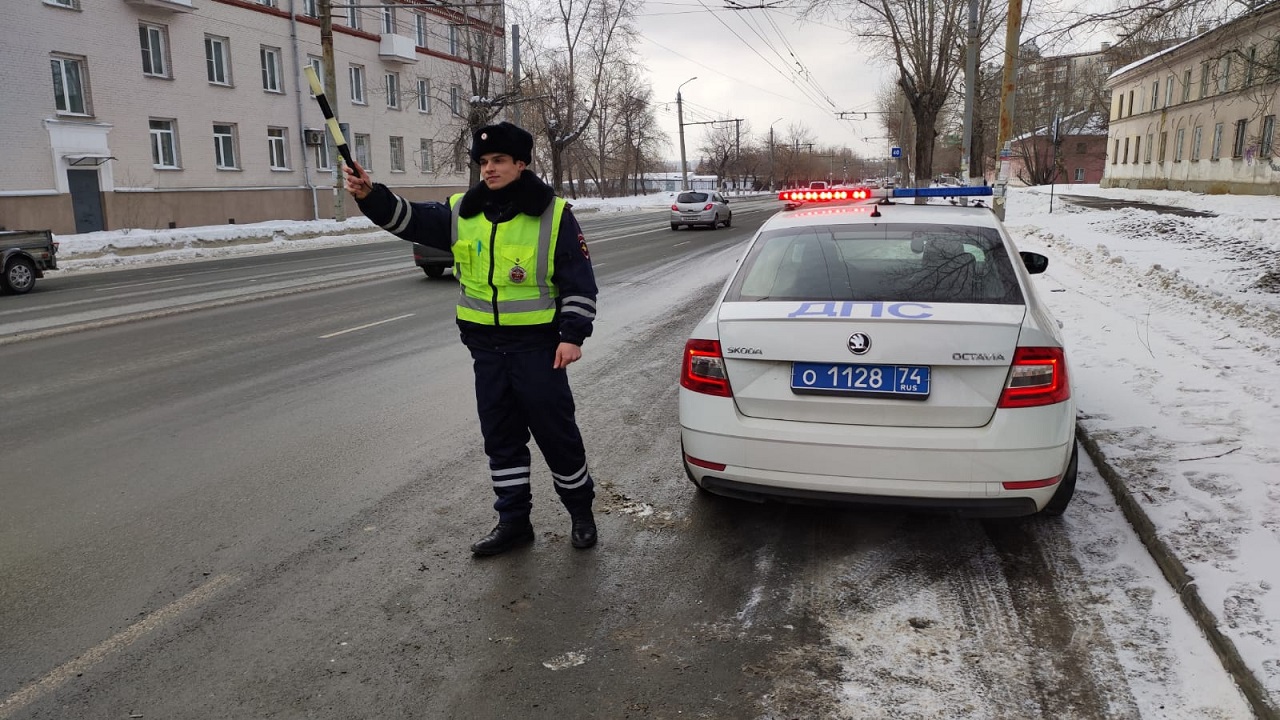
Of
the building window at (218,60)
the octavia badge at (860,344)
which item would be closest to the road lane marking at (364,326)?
the octavia badge at (860,344)

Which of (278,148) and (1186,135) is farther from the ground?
(1186,135)

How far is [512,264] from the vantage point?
3.66m

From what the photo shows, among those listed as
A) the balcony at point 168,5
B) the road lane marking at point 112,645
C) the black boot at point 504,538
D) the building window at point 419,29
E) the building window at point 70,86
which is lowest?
the road lane marking at point 112,645

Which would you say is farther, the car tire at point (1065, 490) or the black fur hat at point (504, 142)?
the car tire at point (1065, 490)

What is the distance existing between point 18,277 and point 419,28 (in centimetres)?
3227

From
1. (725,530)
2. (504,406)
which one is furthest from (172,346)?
(725,530)

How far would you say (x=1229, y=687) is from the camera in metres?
2.76

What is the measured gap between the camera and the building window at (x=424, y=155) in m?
43.8

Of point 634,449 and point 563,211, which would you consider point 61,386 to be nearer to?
point 634,449

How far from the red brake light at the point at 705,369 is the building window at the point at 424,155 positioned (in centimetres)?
4239

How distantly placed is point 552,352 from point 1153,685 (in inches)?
99.0

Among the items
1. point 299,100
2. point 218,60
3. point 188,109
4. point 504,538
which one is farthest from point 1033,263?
point 299,100

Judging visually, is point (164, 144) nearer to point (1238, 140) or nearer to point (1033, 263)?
point (1033, 263)

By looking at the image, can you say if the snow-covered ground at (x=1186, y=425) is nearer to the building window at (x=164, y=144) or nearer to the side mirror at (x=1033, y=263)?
the side mirror at (x=1033, y=263)
